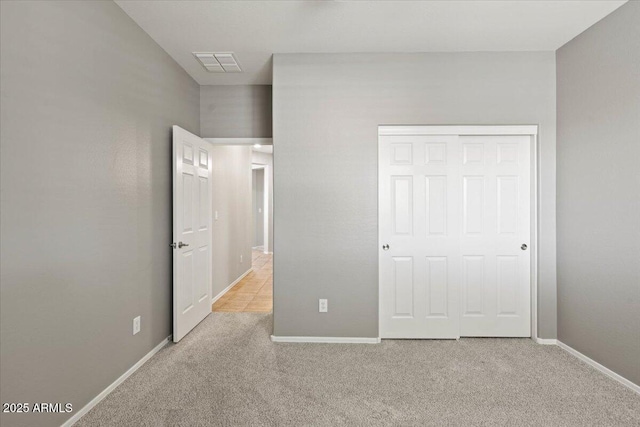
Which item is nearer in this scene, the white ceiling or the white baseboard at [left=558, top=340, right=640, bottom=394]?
the white baseboard at [left=558, top=340, right=640, bottom=394]

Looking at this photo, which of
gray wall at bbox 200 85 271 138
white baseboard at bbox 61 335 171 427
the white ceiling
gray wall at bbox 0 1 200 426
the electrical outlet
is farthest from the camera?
gray wall at bbox 200 85 271 138

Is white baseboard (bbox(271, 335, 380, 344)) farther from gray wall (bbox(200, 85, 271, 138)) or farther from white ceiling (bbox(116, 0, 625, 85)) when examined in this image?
white ceiling (bbox(116, 0, 625, 85))

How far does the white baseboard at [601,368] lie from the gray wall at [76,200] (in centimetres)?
357

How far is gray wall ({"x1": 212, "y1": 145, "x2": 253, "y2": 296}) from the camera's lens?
448cm

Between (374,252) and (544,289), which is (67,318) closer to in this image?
(374,252)

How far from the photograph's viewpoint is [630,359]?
223 cm

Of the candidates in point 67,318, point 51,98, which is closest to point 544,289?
point 67,318

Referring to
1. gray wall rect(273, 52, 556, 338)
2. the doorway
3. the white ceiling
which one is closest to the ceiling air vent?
the white ceiling

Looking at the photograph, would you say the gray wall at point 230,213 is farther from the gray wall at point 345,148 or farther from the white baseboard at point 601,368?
the white baseboard at point 601,368

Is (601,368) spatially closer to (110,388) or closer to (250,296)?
(110,388)

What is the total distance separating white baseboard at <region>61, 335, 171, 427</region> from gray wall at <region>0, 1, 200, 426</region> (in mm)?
40

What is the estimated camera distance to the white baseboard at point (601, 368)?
87.1 inches

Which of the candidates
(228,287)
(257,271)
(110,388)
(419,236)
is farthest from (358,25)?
(257,271)

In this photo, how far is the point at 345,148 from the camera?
3025 mm
